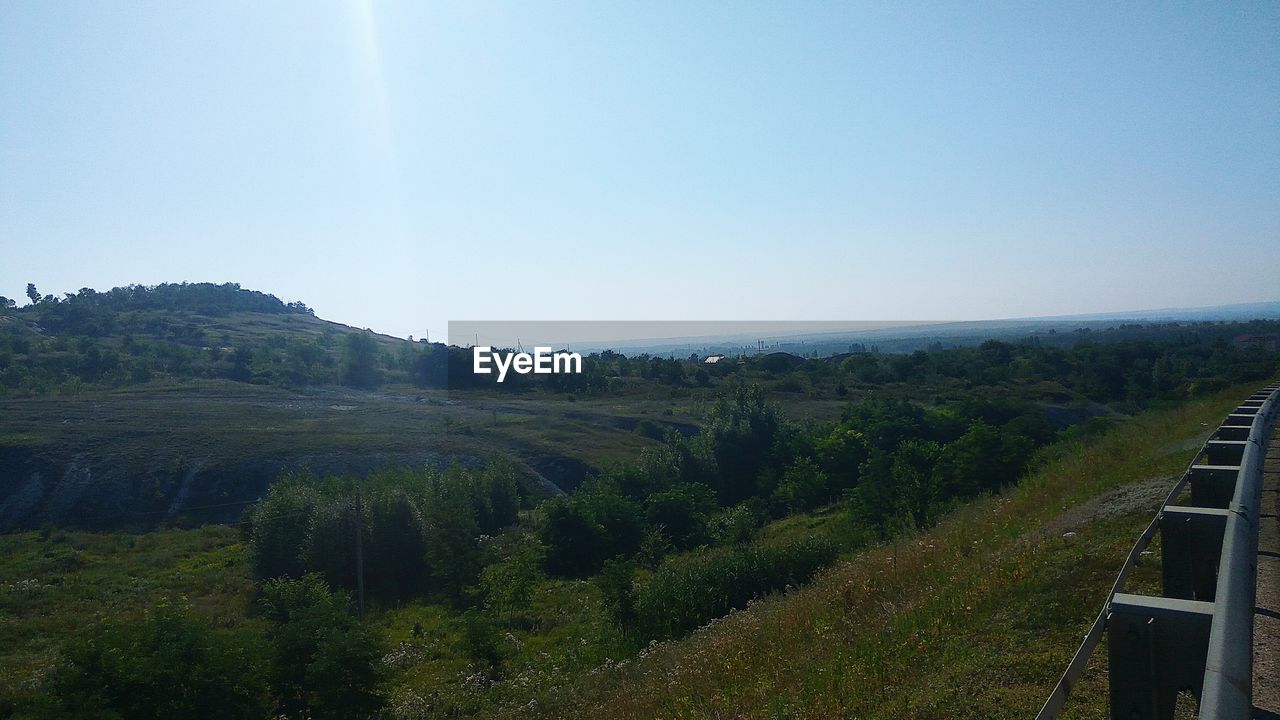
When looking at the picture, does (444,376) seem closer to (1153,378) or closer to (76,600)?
(76,600)

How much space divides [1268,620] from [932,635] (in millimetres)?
2104

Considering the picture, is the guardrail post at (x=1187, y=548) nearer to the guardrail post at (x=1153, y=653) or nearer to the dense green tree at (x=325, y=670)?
the guardrail post at (x=1153, y=653)

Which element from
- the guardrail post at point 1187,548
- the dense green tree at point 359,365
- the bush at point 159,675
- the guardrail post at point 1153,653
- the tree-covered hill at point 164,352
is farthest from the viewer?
the dense green tree at point 359,365

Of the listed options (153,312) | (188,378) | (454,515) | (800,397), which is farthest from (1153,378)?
(153,312)

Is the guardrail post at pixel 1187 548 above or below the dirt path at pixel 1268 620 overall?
above

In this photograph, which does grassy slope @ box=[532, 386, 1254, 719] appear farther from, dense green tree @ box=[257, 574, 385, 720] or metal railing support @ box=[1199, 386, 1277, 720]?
dense green tree @ box=[257, 574, 385, 720]

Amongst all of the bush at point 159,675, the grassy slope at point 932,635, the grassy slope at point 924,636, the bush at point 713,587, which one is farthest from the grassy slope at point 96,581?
the grassy slope at point 932,635

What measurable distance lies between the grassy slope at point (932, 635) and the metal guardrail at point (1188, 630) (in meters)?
1.06

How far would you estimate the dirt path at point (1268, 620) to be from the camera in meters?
3.65

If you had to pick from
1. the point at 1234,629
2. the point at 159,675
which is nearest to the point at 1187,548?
the point at 1234,629

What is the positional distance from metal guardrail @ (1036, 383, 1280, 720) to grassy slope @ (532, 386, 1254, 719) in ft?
3.49

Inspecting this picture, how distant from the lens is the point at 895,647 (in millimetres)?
5828

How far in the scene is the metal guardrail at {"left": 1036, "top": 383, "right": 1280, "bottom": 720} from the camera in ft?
6.17

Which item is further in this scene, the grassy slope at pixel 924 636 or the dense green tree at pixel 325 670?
the dense green tree at pixel 325 670
